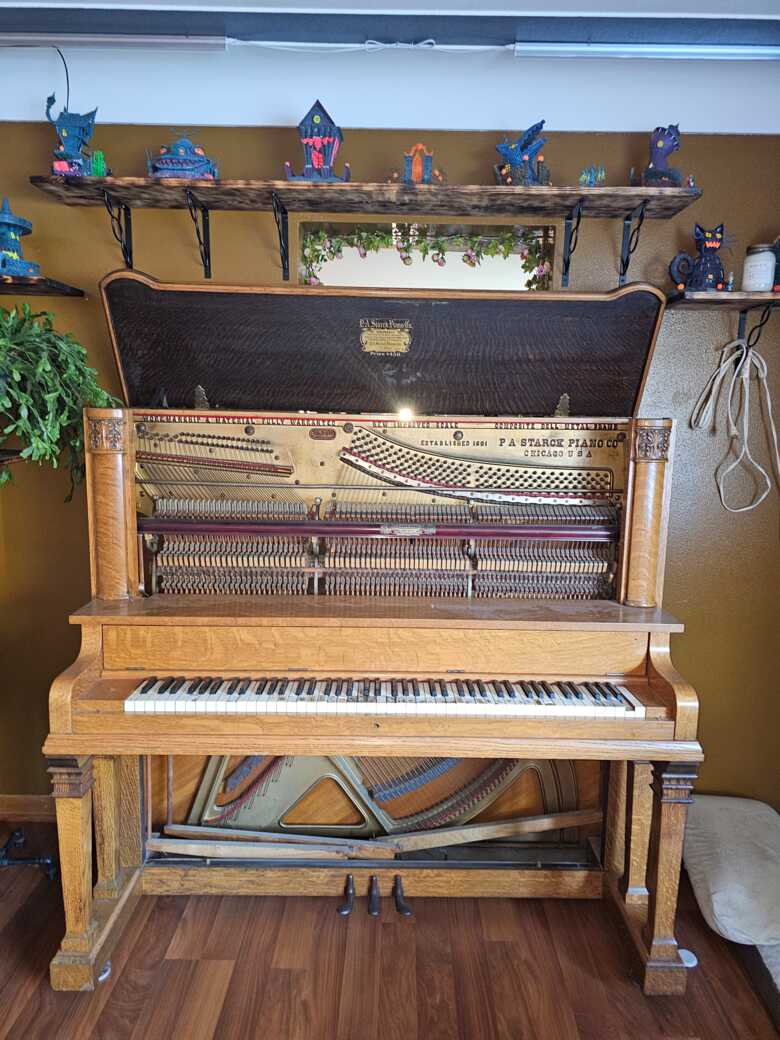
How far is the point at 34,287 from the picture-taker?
243 cm

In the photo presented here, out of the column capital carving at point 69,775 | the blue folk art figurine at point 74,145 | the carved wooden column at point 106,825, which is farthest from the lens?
the blue folk art figurine at point 74,145

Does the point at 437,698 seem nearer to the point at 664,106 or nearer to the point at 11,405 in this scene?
the point at 11,405

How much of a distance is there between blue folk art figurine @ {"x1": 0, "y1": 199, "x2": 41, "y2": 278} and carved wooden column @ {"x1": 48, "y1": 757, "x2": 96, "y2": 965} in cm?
161

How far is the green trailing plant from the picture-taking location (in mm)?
1927

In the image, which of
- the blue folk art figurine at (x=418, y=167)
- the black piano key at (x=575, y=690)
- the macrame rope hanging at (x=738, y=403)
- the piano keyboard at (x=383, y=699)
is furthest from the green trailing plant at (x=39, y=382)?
the macrame rope hanging at (x=738, y=403)

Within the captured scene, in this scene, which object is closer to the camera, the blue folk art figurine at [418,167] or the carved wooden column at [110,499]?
the carved wooden column at [110,499]

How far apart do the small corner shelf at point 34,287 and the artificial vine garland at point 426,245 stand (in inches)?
34.2

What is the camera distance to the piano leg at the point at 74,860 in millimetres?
1854

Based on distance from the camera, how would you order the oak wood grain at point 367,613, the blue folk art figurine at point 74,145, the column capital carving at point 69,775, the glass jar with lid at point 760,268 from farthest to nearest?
1. the glass jar with lid at point 760,268
2. the blue folk art figurine at point 74,145
3. the oak wood grain at point 367,613
4. the column capital carving at point 69,775

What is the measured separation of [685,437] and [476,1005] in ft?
6.86

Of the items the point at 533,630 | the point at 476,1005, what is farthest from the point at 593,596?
the point at 476,1005

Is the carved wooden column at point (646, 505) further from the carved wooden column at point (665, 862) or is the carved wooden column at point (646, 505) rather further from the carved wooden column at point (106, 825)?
the carved wooden column at point (106, 825)

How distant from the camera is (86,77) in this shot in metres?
2.49

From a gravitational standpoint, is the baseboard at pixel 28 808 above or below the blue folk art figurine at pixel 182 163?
below
